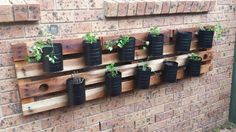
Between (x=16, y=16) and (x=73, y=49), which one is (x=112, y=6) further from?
(x=16, y=16)

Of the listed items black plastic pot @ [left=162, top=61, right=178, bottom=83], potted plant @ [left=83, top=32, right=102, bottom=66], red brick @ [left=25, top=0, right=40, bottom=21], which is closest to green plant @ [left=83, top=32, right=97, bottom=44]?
potted plant @ [left=83, top=32, right=102, bottom=66]

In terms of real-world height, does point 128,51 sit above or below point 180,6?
below

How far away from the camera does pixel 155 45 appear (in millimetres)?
2324

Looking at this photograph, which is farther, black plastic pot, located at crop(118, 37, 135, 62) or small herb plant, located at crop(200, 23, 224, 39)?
small herb plant, located at crop(200, 23, 224, 39)

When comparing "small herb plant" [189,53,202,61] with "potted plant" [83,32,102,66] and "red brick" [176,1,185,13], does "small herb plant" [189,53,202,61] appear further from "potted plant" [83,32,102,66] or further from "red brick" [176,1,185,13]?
"potted plant" [83,32,102,66]

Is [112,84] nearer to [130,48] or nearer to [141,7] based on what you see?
[130,48]

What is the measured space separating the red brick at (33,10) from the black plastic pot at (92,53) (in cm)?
39

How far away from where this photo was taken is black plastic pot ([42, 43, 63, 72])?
183 centimetres

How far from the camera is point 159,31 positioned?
2424 millimetres

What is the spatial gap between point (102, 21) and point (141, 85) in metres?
0.64

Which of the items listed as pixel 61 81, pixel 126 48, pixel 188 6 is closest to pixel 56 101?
pixel 61 81

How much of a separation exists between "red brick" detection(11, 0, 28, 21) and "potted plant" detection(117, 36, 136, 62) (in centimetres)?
72

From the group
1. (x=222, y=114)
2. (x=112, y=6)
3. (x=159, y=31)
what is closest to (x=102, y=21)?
(x=112, y=6)

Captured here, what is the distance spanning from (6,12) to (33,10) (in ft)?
0.55
